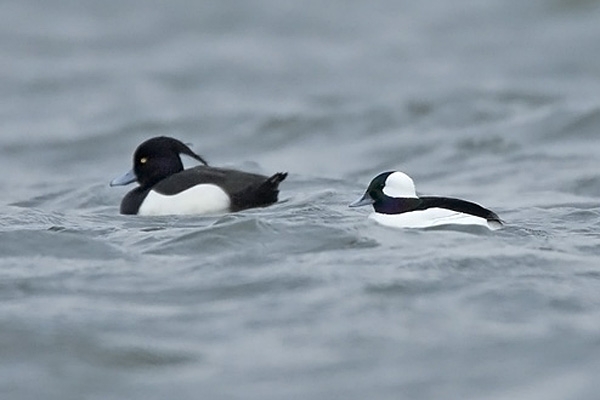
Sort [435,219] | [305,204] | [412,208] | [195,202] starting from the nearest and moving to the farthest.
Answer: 1. [435,219]
2. [412,208]
3. [195,202]
4. [305,204]

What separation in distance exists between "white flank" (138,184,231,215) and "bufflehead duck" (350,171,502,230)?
1215 mm

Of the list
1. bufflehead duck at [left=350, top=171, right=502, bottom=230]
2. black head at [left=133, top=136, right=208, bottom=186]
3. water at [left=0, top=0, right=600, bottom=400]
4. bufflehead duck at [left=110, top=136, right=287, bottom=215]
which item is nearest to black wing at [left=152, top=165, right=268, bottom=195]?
bufflehead duck at [left=110, top=136, right=287, bottom=215]

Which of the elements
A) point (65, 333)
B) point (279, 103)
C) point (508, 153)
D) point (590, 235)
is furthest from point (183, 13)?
point (65, 333)

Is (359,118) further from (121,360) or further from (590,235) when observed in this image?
(121,360)

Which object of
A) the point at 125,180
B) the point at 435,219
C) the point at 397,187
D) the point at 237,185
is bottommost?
the point at 435,219

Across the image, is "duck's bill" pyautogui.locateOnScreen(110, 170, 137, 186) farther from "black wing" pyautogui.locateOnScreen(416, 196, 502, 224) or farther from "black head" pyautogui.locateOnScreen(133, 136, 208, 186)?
"black wing" pyautogui.locateOnScreen(416, 196, 502, 224)

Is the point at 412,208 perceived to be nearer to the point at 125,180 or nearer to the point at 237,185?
the point at 237,185

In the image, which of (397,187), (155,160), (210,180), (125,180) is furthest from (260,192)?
(397,187)

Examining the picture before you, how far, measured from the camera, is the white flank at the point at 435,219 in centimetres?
954

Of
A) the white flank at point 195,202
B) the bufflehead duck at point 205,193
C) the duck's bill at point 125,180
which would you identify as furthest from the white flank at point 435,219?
the duck's bill at point 125,180

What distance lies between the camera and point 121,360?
764 centimetres

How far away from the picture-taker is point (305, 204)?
11336 mm

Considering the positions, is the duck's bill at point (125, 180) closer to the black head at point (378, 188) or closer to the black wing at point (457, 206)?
the black head at point (378, 188)

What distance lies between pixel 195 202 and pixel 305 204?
0.82 m
